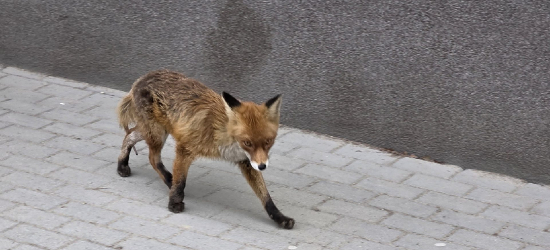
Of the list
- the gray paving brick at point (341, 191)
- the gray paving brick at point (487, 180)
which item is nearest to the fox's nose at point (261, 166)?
the gray paving brick at point (341, 191)

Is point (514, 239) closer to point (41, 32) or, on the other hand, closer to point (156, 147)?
point (156, 147)

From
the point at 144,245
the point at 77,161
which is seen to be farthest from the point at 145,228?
the point at 77,161

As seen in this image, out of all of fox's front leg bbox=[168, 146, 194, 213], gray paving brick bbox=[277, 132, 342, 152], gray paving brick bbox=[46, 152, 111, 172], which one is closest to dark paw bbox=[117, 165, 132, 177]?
gray paving brick bbox=[46, 152, 111, 172]

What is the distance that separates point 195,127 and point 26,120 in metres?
2.47

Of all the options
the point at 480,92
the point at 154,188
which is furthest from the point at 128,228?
the point at 480,92

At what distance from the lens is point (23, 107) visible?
25.0ft

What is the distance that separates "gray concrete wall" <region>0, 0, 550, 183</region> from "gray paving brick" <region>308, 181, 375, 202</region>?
977 millimetres

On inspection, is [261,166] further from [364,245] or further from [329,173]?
[329,173]

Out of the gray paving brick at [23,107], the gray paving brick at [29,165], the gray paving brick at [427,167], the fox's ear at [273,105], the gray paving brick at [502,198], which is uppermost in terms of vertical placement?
the fox's ear at [273,105]

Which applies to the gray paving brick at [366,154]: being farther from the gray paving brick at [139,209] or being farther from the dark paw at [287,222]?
the gray paving brick at [139,209]

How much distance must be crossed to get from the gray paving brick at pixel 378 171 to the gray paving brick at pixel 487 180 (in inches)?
17.6

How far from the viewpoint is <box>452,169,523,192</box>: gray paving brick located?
250 inches

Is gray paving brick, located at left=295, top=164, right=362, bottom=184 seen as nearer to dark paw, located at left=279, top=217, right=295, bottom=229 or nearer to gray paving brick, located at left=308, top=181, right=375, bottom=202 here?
gray paving brick, located at left=308, top=181, right=375, bottom=202

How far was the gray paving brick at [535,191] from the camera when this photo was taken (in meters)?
6.18
